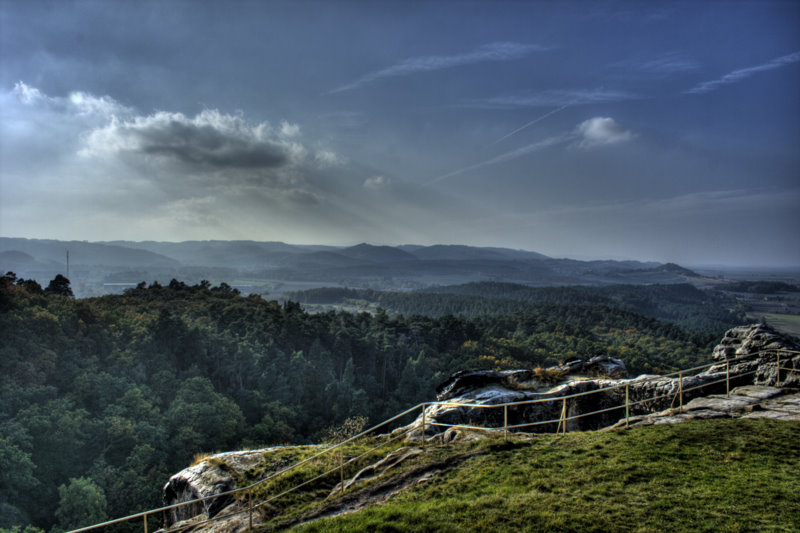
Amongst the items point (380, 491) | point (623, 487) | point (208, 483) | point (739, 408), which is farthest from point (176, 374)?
point (739, 408)

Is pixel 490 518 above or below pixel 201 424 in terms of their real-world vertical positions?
above

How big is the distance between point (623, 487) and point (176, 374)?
62.8m

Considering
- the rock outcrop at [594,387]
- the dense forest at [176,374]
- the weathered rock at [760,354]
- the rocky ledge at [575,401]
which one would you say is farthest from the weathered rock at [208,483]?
the dense forest at [176,374]

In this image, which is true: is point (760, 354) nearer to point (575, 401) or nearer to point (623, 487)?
point (575, 401)

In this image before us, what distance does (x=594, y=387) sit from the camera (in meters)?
19.0

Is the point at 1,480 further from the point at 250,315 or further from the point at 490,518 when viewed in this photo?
the point at 250,315

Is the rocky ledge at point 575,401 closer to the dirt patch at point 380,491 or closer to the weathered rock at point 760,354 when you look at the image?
the weathered rock at point 760,354

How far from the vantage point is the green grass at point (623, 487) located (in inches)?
Answer: 271

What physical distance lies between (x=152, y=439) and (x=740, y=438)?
47280 millimetres

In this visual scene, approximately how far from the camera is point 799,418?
1089 cm

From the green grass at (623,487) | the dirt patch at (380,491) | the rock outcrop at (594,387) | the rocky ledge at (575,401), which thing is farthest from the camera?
the rock outcrop at (594,387)

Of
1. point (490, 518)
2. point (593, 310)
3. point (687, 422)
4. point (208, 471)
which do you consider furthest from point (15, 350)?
point (593, 310)

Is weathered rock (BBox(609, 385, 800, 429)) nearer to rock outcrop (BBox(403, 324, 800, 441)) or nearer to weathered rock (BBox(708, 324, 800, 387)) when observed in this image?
rock outcrop (BBox(403, 324, 800, 441))

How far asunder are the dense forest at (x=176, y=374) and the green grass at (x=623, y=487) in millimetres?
36518
